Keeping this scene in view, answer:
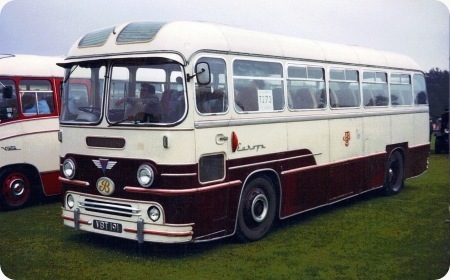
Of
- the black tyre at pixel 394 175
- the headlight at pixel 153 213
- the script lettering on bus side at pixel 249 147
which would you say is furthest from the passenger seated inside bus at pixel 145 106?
the black tyre at pixel 394 175

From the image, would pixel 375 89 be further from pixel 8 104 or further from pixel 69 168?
pixel 8 104

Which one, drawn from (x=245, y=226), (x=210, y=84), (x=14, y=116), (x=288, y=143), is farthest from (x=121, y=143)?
(x=14, y=116)

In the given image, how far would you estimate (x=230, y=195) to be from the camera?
656 centimetres

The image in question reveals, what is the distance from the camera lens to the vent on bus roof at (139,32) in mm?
6195

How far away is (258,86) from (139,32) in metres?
1.66

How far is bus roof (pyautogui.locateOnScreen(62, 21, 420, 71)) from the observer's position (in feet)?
20.0

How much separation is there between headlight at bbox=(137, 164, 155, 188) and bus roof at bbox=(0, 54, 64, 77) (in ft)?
12.9

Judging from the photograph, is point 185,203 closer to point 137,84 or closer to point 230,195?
point 230,195

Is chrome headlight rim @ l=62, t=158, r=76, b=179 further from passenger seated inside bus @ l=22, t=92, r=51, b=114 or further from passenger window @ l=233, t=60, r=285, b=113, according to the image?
passenger seated inside bus @ l=22, t=92, r=51, b=114

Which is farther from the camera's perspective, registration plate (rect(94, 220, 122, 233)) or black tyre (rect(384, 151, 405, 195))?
black tyre (rect(384, 151, 405, 195))

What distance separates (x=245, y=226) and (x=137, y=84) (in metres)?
2.18

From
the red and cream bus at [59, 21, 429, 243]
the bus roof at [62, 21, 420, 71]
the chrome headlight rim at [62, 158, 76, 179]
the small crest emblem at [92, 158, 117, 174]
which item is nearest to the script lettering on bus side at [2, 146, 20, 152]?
the red and cream bus at [59, 21, 429, 243]

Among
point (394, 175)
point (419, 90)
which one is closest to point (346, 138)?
point (394, 175)

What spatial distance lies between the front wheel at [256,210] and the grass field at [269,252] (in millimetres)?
148
